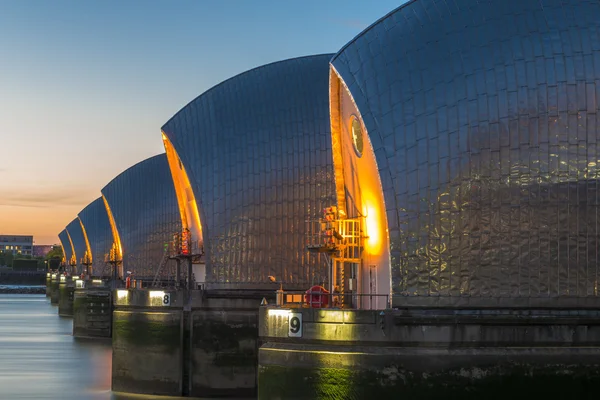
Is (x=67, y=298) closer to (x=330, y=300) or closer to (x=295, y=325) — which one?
(x=330, y=300)

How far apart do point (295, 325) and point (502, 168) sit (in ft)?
28.9

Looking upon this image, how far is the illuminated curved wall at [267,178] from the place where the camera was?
51562 mm

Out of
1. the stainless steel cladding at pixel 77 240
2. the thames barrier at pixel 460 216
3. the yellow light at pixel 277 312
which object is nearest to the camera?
the thames barrier at pixel 460 216

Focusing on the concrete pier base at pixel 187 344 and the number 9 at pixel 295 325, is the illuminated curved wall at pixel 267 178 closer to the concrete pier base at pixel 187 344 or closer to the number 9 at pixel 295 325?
the concrete pier base at pixel 187 344

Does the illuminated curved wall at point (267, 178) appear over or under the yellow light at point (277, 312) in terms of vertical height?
over

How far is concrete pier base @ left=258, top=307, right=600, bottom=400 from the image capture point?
32188mm

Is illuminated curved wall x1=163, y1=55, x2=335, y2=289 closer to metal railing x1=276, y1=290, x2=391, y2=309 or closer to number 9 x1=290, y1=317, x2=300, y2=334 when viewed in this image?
metal railing x1=276, y1=290, x2=391, y2=309

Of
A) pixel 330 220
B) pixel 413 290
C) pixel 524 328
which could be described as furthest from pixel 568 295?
pixel 330 220

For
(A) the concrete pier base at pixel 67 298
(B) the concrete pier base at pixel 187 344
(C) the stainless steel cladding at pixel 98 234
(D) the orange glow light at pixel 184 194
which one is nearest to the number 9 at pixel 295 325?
(B) the concrete pier base at pixel 187 344

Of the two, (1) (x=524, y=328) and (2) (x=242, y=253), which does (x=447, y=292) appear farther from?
(2) (x=242, y=253)

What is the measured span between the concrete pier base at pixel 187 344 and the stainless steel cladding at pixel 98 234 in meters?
57.4

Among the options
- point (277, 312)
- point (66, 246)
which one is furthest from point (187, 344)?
point (66, 246)

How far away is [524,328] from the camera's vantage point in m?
33.2

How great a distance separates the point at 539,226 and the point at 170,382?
21712mm
